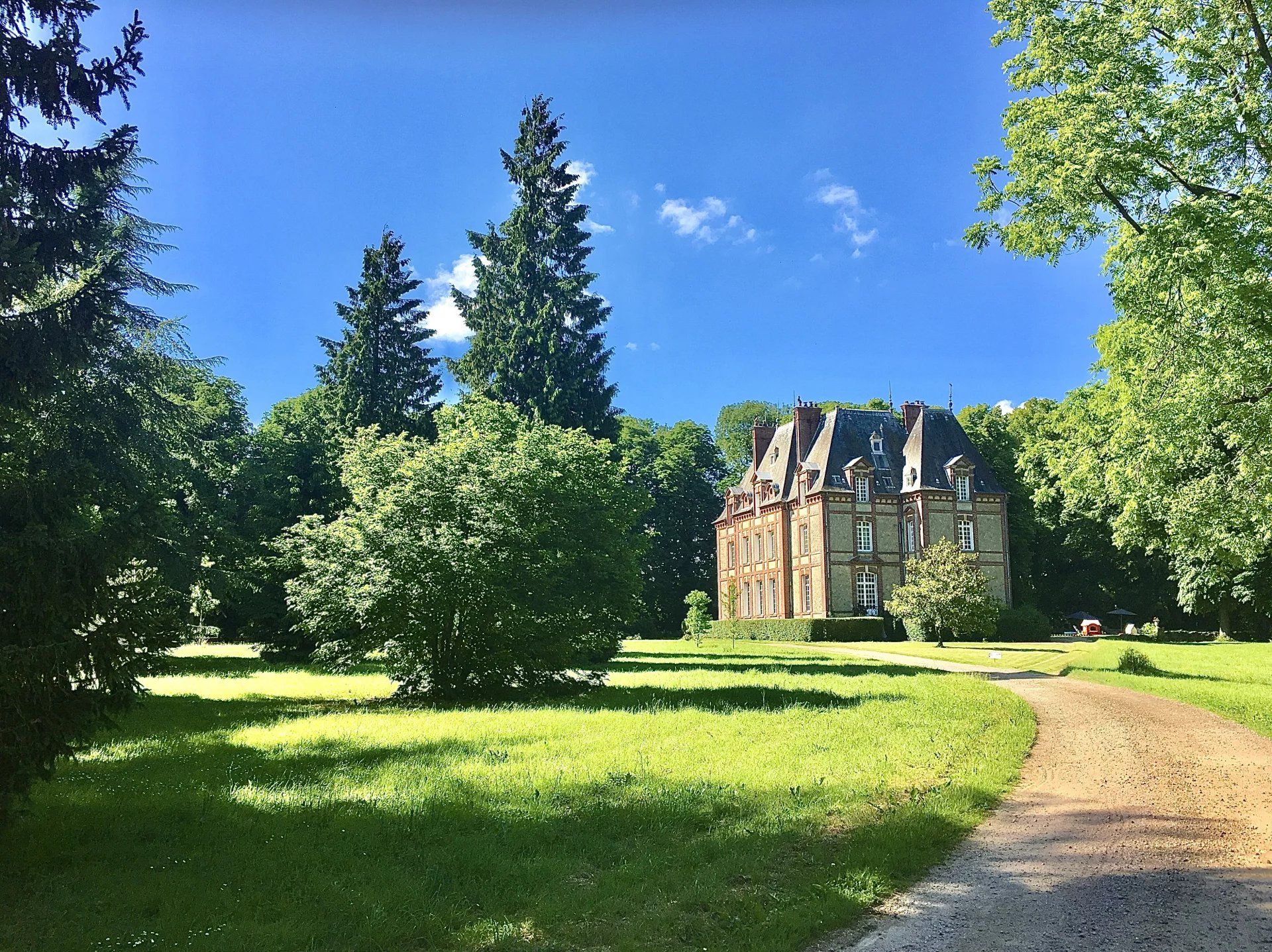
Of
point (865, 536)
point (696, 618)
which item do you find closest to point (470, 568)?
point (696, 618)

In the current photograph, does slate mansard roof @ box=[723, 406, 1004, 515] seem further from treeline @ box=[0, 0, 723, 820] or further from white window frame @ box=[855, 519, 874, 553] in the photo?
treeline @ box=[0, 0, 723, 820]

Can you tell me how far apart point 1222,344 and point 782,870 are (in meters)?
11.4

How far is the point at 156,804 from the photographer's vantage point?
27.0 feet

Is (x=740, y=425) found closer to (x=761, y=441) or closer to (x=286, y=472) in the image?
(x=761, y=441)

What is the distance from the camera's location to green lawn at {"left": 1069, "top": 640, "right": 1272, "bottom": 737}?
582 inches

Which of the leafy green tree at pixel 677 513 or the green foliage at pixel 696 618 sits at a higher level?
the leafy green tree at pixel 677 513

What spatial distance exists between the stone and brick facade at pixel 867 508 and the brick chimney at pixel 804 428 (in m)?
0.06

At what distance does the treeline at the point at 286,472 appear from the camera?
6.74 metres

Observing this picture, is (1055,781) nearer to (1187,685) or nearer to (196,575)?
(1187,685)

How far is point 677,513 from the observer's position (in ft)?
213

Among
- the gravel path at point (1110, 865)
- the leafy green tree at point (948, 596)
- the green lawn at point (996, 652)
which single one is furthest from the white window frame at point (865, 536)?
the gravel path at point (1110, 865)

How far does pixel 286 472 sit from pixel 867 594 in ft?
107

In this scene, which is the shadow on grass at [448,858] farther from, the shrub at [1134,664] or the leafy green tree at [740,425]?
the leafy green tree at [740,425]

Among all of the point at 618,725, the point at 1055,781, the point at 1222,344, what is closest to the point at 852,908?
the point at 1055,781
